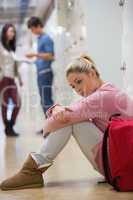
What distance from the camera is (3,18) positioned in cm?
1244

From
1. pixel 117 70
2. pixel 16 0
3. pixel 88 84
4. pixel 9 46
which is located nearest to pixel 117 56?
pixel 117 70

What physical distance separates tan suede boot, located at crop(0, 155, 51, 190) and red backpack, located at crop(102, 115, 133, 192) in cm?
35

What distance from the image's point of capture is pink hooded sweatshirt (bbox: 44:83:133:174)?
2166 millimetres

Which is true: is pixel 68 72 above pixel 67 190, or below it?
above

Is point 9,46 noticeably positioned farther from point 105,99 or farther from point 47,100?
point 105,99

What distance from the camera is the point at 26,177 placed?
2250 mm

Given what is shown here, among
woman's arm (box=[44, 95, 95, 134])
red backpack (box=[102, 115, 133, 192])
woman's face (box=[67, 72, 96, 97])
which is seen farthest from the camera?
woman's face (box=[67, 72, 96, 97])

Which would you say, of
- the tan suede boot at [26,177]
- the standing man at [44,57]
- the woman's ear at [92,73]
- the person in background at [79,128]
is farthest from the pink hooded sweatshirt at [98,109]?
the standing man at [44,57]

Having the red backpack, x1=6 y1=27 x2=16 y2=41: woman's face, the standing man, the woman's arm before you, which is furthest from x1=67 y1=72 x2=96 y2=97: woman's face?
x1=6 y1=27 x2=16 y2=41: woman's face

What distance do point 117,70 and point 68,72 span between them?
2.45 m

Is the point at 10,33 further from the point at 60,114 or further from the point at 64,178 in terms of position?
the point at 60,114

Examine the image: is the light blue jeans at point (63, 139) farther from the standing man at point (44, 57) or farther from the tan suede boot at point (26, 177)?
the standing man at point (44, 57)

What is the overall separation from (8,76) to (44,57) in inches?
20.5

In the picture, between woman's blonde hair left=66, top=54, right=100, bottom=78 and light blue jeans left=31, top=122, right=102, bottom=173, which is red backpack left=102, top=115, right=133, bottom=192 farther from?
woman's blonde hair left=66, top=54, right=100, bottom=78
